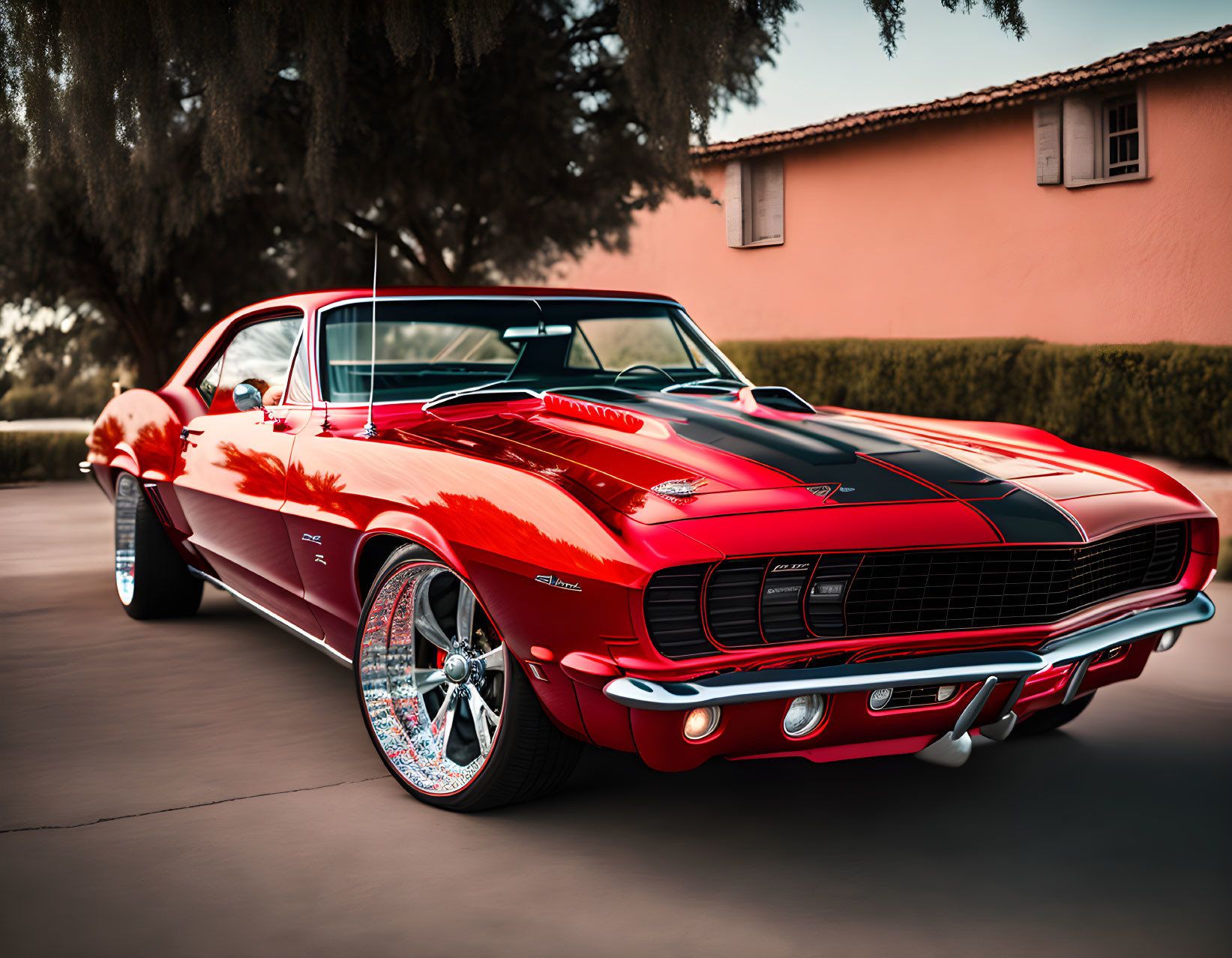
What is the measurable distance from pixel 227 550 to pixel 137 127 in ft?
21.1

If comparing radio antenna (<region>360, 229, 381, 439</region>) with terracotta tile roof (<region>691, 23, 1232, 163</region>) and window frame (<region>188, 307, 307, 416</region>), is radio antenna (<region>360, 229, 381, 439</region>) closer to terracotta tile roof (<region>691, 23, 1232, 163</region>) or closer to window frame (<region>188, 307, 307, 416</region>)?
window frame (<region>188, 307, 307, 416</region>)

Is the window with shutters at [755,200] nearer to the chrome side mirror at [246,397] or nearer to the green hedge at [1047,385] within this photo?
the green hedge at [1047,385]

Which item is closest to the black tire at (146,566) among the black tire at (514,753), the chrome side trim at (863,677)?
the black tire at (514,753)

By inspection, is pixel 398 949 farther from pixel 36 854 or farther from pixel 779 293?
pixel 779 293

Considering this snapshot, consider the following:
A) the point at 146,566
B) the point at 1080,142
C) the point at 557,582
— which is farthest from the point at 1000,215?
the point at 557,582

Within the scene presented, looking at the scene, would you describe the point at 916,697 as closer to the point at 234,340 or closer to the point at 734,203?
the point at 234,340

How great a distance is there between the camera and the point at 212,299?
16.5m

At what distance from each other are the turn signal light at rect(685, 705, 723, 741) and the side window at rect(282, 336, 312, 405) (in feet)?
6.82

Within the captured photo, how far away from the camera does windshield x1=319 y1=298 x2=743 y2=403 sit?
4.40m

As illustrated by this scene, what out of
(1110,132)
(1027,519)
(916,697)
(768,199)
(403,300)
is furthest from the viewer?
(768,199)

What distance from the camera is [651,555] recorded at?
2693 mm

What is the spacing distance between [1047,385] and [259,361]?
38.6 feet

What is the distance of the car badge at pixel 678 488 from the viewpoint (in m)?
2.94

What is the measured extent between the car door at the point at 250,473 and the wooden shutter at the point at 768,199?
50.8ft
